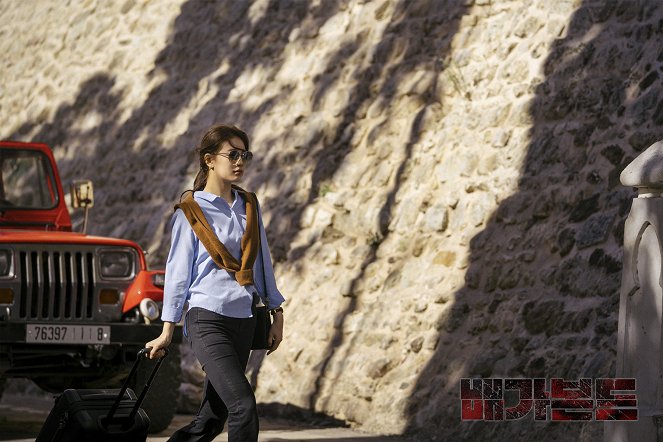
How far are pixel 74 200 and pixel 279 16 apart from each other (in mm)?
5964

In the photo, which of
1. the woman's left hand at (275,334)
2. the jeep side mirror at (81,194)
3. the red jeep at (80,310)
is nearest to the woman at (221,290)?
the woman's left hand at (275,334)

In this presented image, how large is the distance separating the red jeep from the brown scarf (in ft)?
12.1

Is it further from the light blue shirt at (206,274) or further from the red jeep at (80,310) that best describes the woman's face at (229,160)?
the red jeep at (80,310)

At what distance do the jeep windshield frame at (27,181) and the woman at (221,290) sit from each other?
5.16 m

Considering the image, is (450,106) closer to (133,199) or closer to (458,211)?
(458,211)

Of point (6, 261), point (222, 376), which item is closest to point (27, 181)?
point (6, 261)

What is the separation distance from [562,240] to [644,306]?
3170mm

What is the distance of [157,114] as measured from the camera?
17.0 m

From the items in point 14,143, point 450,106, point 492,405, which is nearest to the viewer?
point 492,405

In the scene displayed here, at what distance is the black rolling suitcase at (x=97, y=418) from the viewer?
643 cm

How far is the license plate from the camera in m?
9.92

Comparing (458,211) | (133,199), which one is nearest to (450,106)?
(458,211)

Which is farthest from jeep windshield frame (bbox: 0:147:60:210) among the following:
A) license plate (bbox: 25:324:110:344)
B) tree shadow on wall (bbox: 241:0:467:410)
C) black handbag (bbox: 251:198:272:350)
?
black handbag (bbox: 251:198:272:350)

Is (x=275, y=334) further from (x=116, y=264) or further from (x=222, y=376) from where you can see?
(x=116, y=264)
